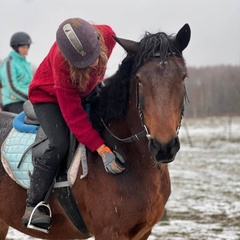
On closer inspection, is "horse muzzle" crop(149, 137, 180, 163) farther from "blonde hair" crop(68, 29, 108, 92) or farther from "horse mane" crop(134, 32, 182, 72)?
"blonde hair" crop(68, 29, 108, 92)

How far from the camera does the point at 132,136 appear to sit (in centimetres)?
375

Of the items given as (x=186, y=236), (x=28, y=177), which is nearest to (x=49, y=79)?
(x=28, y=177)

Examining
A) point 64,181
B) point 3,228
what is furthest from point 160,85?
point 3,228

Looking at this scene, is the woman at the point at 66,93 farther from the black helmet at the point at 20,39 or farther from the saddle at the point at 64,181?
the black helmet at the point at 20,39

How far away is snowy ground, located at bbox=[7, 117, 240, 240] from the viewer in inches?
300

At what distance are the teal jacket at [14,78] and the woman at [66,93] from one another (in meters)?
3.32

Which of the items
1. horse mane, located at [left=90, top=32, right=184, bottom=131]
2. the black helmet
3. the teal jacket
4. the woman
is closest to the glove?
the woman

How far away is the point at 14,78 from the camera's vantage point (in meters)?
7.40

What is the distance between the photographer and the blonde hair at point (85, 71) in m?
3.70

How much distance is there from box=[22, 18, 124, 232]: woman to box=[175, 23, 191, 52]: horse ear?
1.91ft

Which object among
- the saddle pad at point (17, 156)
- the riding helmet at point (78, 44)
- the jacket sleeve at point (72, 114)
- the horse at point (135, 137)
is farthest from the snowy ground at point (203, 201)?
the riding helmet at point (78, 44)

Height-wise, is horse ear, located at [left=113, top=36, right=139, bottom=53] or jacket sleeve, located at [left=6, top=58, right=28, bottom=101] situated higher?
horse ear, located at [left=113, top=36, right=139, bottom=53]

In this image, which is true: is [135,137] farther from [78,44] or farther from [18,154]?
[18,154]

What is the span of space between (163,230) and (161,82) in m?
4.91
